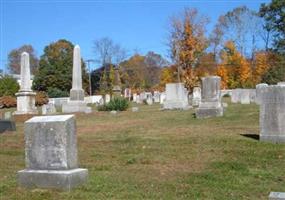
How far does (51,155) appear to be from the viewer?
7461 mm

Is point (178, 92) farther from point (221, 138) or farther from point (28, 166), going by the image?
point (28, 166)

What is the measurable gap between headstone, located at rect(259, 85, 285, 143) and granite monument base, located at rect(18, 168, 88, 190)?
18.6 ft

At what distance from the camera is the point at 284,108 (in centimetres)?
1170

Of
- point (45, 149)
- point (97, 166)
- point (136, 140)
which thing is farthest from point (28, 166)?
point (136, 140)

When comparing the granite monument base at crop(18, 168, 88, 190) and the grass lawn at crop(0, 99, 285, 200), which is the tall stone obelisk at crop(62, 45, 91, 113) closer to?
the grass lawn at crop(0, 99, 285, 200)

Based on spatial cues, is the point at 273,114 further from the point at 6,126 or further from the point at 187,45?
the point at 187,45

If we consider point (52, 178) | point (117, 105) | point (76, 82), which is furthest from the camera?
point (76, 82)

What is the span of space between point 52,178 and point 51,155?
34cm

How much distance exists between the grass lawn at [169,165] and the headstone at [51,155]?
0.59ft

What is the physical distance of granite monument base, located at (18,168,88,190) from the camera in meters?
7.32

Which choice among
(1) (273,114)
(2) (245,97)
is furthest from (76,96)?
(1) (273,114)

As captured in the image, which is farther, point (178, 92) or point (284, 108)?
point (178, 92)

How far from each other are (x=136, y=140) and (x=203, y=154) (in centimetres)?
280

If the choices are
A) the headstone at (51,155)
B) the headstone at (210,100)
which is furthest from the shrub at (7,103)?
the headstone at (51,155)
